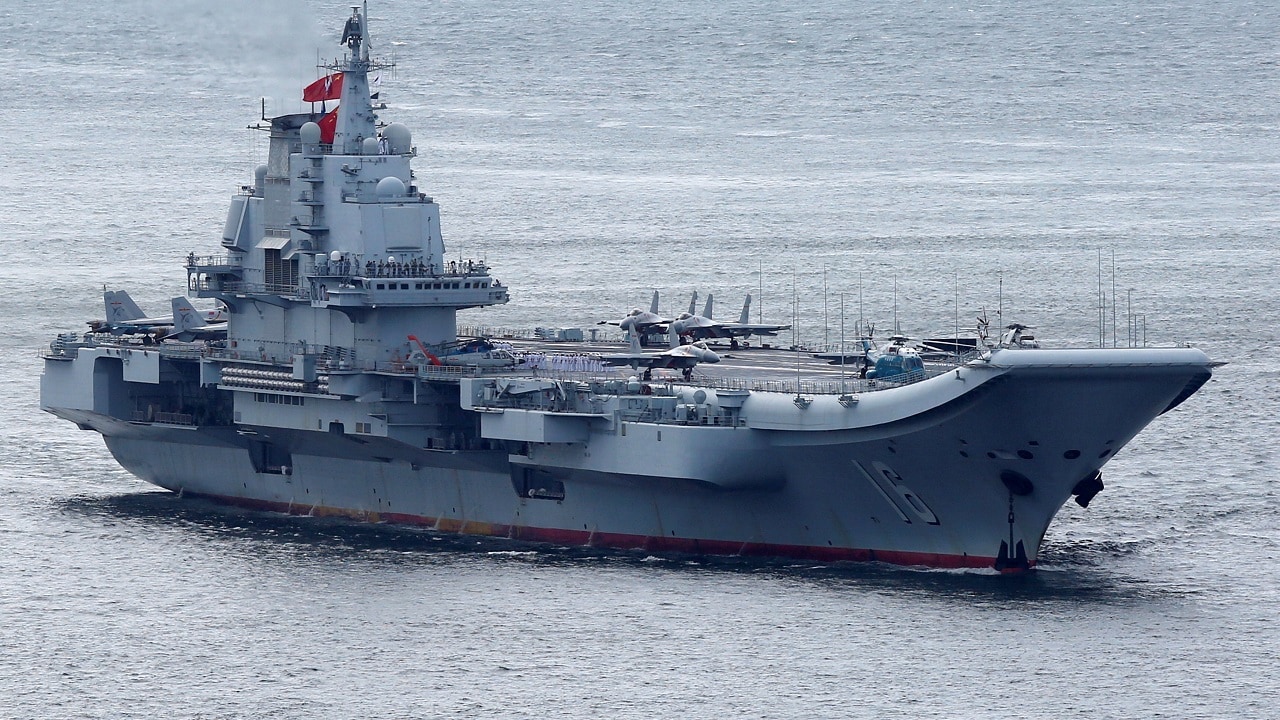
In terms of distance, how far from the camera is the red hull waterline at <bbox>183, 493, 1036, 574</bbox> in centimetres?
4244

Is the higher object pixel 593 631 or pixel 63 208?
pixel 63 208

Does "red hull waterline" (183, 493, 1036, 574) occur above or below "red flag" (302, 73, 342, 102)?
below

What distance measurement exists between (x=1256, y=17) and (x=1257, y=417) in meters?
140

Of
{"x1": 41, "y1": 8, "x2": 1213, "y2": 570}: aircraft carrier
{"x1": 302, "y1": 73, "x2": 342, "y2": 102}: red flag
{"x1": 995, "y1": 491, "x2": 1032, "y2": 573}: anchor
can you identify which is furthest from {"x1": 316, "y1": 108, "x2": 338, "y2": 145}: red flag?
{"x1": 995, "y1": 491, "x2": 1032, "y2": 573}: anchor

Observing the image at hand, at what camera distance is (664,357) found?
162ft

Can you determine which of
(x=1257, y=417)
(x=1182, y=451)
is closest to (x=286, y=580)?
(x=1182, y=451)

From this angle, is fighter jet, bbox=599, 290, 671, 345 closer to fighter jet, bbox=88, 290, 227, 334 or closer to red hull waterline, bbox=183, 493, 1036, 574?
red hull waterline, bbox=183, 493, 1036, 574

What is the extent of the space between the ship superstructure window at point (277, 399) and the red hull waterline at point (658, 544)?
2860 mm

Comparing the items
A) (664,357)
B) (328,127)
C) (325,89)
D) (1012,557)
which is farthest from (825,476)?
(325,89)

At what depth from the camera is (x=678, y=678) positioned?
117ft

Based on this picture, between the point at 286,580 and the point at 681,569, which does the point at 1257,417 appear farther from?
the point at 286,580

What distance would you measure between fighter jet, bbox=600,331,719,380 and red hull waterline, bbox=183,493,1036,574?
3.96 m

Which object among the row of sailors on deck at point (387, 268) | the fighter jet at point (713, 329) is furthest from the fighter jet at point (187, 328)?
the fighter jet at point (713, 329)

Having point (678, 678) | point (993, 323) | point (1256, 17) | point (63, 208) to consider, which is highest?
point (1256, 17)
